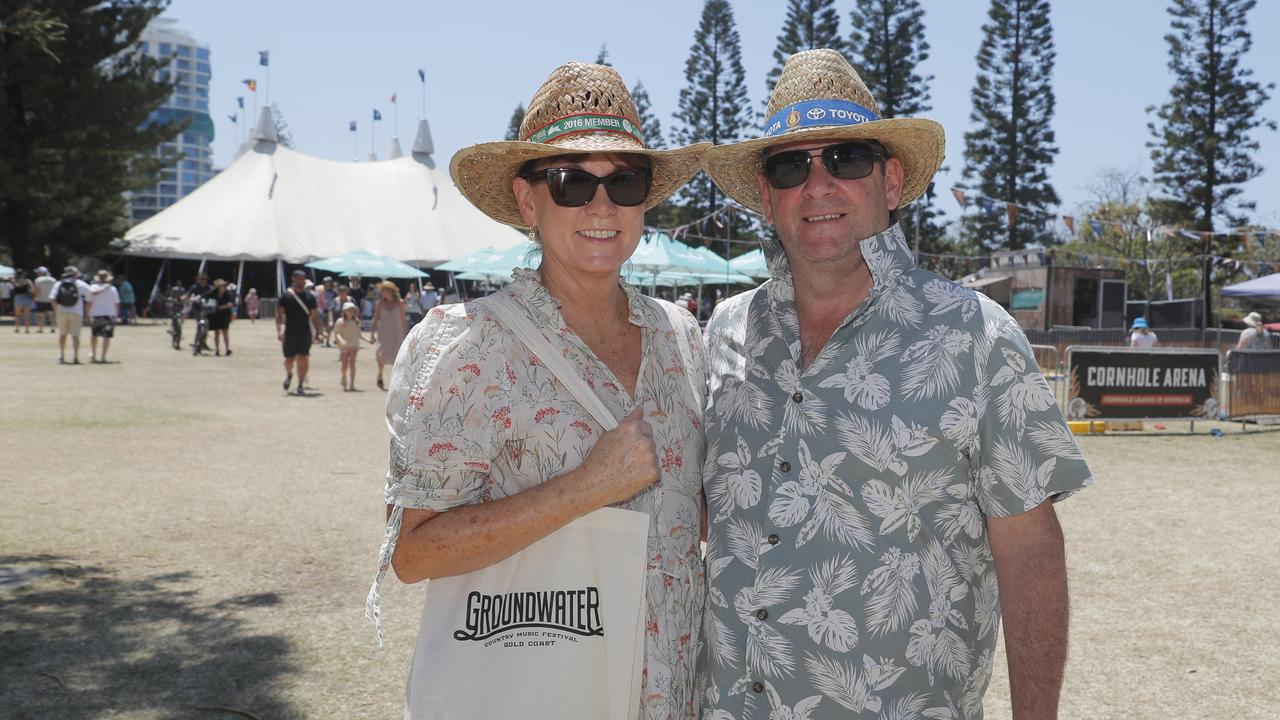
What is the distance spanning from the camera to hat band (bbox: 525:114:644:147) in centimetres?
215

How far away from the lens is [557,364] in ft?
6.54

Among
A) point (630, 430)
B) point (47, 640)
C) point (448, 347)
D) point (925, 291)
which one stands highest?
point (925, 291)

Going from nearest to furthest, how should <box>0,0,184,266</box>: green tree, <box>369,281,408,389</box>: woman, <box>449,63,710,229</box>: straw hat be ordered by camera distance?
1. <box>449,63,710,229</box>: straw hat
2. <box>369,281,408,389</box>: woman
3. <box>0,0,184,266</box>: green tree

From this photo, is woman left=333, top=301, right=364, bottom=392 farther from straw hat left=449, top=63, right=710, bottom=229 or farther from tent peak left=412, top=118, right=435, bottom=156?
tent peak left=412, top=118, right=435, bottom=156

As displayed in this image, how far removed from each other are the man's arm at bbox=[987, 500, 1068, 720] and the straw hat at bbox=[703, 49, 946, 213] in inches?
35.0

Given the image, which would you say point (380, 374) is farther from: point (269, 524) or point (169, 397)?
point (269, 524)

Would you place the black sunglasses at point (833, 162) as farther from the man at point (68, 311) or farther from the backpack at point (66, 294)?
the backpack at point (66, 294)

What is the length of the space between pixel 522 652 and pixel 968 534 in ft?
2.88

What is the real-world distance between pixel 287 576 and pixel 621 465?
4.40 m

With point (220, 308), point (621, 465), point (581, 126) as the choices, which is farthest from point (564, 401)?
point (220, 308)

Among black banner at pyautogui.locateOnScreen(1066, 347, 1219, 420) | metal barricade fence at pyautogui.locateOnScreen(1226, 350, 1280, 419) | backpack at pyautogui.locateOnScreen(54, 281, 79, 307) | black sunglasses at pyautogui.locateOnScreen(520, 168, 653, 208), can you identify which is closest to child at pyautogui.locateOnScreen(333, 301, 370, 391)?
backpack at pyautogui.locateOnScreen(54, 281, 79, 307)

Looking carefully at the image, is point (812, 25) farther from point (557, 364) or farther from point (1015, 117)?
point (557, 364)

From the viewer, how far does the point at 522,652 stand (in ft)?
6.11

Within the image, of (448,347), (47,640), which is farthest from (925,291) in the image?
(47,640)
